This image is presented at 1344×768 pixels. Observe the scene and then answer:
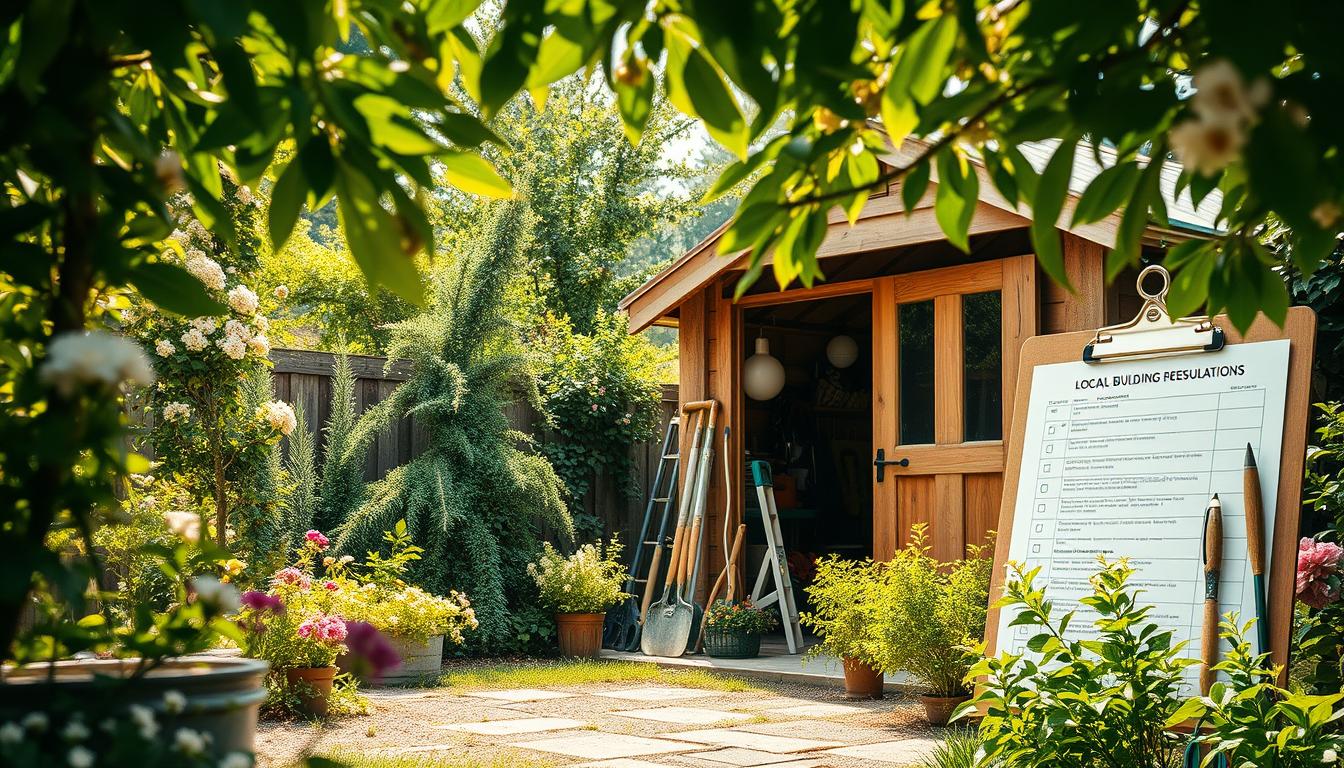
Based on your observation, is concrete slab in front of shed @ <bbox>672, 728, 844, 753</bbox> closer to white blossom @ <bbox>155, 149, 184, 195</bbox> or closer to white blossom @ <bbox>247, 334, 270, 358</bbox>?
white blossom @ <bbox>247, 334, 270, 358</bbox>

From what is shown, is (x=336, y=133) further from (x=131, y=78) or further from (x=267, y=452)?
(x=267, y=452)

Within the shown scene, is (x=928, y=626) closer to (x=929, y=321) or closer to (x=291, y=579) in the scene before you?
(x=929, y=321)

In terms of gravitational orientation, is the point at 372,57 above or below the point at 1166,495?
above

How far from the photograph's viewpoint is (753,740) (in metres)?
4.63

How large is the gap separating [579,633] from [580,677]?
3.36ft

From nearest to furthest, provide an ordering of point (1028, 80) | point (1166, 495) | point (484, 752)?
1. point (1028, 80)
2. point (1166, 495)
3. point (484, 752)

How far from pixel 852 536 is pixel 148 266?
905 centimetres

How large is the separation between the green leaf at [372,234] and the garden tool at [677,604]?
6472 mm

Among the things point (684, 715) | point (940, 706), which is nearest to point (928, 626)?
point (940, 706)

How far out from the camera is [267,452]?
5848mm

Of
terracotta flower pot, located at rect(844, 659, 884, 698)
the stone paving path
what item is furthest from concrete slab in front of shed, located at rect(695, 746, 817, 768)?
terracotta flower pot, located at rect(844, 659, 884, 698)

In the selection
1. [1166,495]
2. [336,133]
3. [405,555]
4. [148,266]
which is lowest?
[405,555]

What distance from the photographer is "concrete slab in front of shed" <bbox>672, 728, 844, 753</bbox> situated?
175 inches

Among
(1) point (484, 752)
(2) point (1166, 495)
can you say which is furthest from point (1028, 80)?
(1) point (484, 752)
